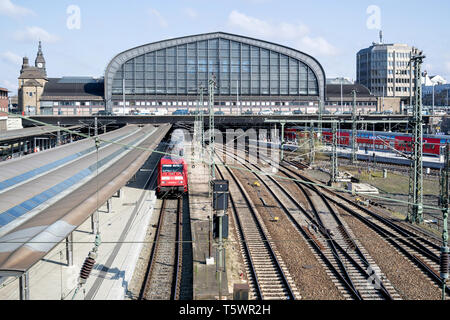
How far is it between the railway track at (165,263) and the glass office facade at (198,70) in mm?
60591

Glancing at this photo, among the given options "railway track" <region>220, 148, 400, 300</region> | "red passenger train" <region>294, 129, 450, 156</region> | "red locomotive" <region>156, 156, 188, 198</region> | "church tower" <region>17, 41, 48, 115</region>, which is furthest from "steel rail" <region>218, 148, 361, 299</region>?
"church tower" <region>17, 41, 48, 115</region>

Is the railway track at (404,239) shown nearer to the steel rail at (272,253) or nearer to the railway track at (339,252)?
the railway track at (339,252)

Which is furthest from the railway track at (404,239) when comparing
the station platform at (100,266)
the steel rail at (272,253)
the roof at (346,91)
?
the roof at (346,91)

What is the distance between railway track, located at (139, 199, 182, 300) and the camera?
44.5ft

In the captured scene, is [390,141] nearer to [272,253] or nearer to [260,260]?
[272,253]

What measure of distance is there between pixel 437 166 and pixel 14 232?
3982 cm

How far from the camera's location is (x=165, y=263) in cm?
1625

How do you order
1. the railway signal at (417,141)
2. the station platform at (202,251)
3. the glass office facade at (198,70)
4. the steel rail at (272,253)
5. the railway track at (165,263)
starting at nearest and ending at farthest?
1. the station platform at (202,251)
2. the steel rail at (272,253)
3. the railway track at (165,263)
4. the railway signal at (417,141)
5. the glass office facade at (198,70)

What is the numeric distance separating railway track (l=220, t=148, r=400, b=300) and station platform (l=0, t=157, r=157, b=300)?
22.8ft

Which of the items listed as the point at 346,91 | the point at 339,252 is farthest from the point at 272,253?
the point at 346,91

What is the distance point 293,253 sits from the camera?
17.0 metres

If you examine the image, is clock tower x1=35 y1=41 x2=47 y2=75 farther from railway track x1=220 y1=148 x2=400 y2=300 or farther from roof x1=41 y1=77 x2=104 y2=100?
railway track x1=220 y1=148 x2=400 y2=300

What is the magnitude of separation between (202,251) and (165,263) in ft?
4.94

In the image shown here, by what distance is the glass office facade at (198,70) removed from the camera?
81625 mm
